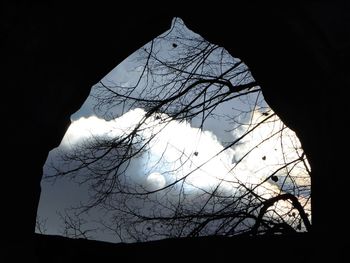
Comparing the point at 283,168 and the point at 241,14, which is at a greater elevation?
the point at 283,168

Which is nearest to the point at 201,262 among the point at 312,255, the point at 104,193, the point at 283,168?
the point at 312,255

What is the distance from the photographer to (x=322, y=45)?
108 inches

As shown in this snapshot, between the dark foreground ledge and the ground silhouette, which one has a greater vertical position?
the ground silhouette

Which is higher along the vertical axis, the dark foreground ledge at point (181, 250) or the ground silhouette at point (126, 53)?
the ground silhouette at point (126, 53)

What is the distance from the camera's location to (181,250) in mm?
3320

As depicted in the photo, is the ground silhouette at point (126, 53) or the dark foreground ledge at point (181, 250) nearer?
the ground silhouette at point (126, 53)

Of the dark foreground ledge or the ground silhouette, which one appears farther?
the dark foreground ledge

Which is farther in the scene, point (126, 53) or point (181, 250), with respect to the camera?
point (126, 53)

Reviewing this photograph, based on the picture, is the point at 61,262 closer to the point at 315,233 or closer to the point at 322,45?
the point at 315,233

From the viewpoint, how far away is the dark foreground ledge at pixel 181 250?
10.5 feet

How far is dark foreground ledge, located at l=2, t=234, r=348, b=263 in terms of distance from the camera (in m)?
3.19

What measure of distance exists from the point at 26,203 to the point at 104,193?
12.1 feet

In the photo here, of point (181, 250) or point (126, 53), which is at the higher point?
point (126, 53)

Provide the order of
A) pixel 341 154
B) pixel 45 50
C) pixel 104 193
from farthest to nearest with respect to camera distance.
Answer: pixel 104 193 → pixel 45 50 → pixel 341 154
